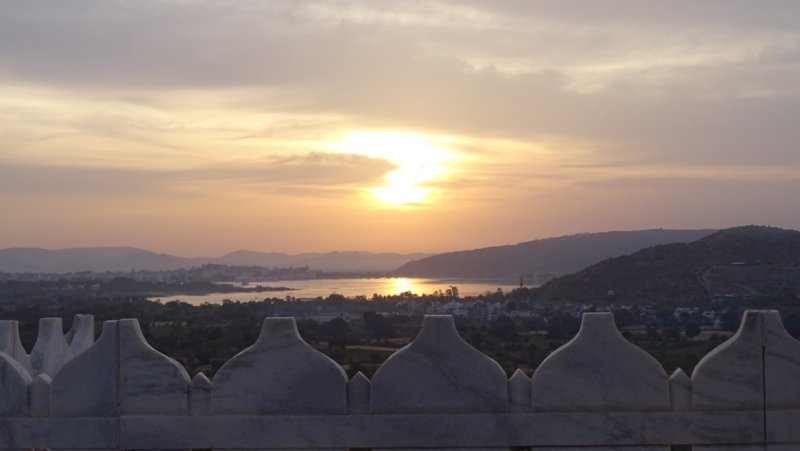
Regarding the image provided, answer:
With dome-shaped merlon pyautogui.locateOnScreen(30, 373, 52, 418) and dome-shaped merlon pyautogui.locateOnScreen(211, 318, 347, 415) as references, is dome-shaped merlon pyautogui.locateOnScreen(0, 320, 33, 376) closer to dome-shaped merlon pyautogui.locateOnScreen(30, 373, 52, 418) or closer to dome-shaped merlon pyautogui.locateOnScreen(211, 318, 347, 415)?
dome-shaped merlon pyautogui.locateOnScreen(30, 373, 52, 418)

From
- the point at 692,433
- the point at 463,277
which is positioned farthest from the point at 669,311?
the point at 463,277

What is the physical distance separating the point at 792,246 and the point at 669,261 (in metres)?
4.61

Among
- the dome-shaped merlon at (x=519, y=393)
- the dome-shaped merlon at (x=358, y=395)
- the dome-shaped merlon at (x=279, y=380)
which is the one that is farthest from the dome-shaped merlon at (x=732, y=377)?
the dome-shaped merlon at (x=279, y=380)

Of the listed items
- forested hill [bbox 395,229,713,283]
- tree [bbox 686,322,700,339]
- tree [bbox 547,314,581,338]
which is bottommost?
tree [bbox 686,322,700,339]

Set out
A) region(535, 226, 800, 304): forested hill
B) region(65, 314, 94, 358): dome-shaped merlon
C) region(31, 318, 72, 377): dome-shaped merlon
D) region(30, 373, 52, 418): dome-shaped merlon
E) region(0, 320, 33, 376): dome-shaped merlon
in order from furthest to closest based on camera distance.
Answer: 1. region(535, 226, 800, 304): forested hill
2. region(65, 314, 94, 358): dome-shaped merlon
3. region(31, 318, 72, 377): dome-shaped merlon
4. region(0, 320, 33, 376): dome-shaped merlon
5. region(30, 373, 52, 418): dome-shaped merlon

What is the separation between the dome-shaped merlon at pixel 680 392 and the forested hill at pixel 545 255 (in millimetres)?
49705

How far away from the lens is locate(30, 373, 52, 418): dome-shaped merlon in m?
5.95

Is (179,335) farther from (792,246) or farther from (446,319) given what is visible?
(792,246)

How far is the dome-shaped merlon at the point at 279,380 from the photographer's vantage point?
18.9ft

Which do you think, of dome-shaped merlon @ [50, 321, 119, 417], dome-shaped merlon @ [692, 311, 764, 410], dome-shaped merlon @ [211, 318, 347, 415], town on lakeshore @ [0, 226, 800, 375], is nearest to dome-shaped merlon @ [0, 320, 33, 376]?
dome-shaped merlon @ [50, 321, 119, 417]

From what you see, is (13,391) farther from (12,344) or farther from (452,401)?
(452,401)

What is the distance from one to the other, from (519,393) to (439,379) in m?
0.47

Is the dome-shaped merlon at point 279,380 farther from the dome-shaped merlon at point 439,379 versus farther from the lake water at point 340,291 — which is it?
the lake water at point 340,291

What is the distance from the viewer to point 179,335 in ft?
52.6
